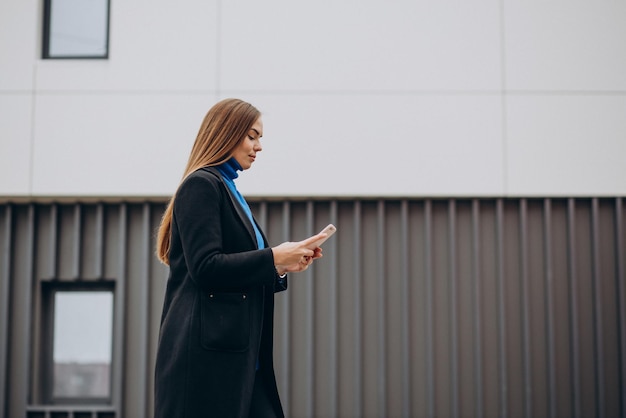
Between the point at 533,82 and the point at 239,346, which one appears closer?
the point at 239,346

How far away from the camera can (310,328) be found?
5504 mm

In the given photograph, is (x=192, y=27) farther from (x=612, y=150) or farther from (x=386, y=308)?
(x=612, y=150)

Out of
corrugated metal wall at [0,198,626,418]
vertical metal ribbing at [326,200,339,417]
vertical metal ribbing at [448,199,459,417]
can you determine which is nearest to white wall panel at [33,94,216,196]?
corrugated metal wall at [0,198,626,418]

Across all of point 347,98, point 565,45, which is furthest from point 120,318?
point 565,45

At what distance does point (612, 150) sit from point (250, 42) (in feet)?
8.89

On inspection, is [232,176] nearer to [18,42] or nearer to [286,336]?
[286,336]

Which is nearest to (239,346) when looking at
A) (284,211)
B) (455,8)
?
(284,211)

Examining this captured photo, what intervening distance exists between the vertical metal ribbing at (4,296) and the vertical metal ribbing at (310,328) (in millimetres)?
2168

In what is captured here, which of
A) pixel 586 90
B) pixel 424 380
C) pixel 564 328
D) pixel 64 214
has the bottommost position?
pixel 424 380

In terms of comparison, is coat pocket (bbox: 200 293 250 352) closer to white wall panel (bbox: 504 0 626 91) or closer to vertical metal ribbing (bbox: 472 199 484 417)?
vertical metal ribbing (bbox: 472 199 484 417)

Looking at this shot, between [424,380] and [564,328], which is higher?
[564,328]

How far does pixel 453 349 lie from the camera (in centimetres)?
548

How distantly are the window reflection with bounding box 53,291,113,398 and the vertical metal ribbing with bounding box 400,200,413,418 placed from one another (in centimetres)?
215

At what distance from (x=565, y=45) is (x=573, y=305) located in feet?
6.15
